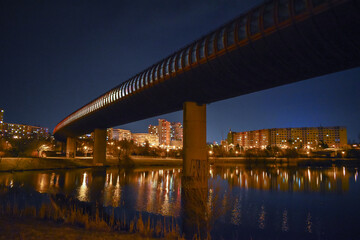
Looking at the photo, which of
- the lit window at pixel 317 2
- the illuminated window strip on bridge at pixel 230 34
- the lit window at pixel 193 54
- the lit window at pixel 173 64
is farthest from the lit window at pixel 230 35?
the lit window at pixel 173 64

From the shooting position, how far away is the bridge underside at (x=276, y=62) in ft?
59.8

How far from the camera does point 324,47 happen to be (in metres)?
20.2

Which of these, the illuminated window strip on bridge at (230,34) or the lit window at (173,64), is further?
the lit window at (173,64)

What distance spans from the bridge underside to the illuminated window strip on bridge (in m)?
0.71

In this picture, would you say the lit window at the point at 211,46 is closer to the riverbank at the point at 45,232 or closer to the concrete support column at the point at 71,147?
the riverbank at the point at 45,232

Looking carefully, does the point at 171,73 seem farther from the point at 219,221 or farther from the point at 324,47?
the point at 219,221

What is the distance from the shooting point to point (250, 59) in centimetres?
2377

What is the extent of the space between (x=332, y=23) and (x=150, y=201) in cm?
1859

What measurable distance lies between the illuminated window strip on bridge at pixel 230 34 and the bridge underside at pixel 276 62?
710 mm

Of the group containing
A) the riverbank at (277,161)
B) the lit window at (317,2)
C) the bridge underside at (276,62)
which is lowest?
the riverbank at (277,161)

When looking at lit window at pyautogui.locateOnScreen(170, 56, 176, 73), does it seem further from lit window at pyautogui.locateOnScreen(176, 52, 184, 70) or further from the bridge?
lit window at pyautogui.locateOnScreen(176, 52, 184, 70)

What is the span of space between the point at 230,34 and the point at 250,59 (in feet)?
9.56

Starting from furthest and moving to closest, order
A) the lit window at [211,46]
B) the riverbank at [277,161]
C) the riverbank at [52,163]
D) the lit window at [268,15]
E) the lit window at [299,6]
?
the riverbank at [277,161] → the riverbank at [52,163] → the lit window at [211,46] → the lit window at [268,15] → the lit window at [299,6]

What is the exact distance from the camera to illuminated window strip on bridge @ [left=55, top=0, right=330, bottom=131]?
18688 millimetres
